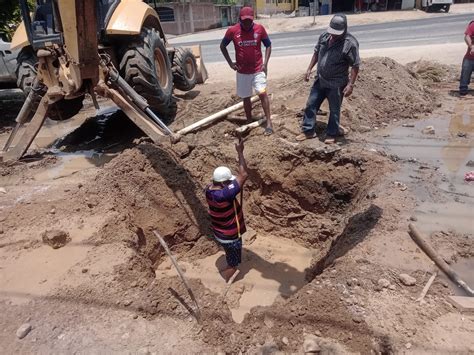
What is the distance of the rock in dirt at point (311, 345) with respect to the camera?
258 centimetres

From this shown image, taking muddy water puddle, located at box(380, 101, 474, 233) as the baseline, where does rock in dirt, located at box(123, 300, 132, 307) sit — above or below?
below

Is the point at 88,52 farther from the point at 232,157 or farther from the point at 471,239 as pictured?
the point at 471,239

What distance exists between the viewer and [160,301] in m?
3.29

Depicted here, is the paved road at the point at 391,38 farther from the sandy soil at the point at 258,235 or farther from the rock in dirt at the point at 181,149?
the rock in dirt at the point at 181,149

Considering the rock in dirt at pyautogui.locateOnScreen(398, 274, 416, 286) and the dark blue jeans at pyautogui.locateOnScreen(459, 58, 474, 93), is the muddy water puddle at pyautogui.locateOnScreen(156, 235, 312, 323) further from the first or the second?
the dark blue jeans at pyautogui.locateOnScreen(459, 58, 474, 93)

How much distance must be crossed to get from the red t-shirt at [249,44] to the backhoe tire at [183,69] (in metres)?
2.90

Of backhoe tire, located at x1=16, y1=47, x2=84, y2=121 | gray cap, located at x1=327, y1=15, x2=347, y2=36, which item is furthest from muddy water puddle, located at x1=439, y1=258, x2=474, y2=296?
backhoe tire, located at x1=16, y1=47, x2=84, y2=121

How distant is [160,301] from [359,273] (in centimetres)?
171

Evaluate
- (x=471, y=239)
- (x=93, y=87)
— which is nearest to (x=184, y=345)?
(x=471, y=239)

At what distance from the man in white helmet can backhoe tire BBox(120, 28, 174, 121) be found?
2.51 metres

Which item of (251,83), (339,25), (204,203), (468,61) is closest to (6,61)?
(251,83)

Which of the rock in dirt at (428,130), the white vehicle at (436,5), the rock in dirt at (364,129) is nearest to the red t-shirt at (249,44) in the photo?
the rock in dirt at (364,129)

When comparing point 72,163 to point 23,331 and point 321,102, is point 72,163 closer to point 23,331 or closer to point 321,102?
point 23,331

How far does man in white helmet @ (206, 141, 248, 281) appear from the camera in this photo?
4.19 m
